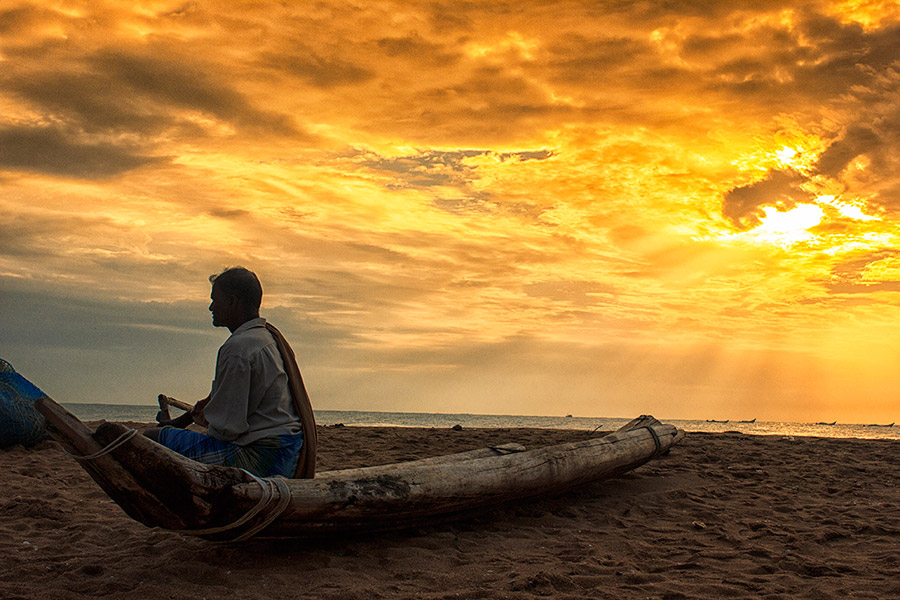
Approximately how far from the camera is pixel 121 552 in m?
4.46

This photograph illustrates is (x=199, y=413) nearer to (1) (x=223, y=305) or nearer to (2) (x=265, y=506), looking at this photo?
(1) (x=223, y=305)

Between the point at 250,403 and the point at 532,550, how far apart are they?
8.18 feet

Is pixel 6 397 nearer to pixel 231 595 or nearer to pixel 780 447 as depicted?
pixel 231 595

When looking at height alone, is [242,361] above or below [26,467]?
above

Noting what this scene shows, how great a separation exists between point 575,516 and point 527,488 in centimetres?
66

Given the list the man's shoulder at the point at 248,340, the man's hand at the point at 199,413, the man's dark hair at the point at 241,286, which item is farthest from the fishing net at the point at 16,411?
the man's shoulder at the point at 248,340

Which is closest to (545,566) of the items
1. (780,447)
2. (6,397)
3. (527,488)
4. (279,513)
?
(527,488)

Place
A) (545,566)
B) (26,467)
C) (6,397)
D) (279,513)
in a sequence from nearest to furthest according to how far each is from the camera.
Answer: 1. (279,513)
2. (545,566)
3. (26,467)
4. (6,397)

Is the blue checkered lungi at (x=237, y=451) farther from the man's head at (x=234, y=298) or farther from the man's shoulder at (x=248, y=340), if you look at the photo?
the man's head at (x=234, y=298)

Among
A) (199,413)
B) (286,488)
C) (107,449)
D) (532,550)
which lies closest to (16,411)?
(199,413)

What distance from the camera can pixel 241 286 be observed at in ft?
14.2

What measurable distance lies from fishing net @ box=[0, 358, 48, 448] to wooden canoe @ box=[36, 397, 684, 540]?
248 inches

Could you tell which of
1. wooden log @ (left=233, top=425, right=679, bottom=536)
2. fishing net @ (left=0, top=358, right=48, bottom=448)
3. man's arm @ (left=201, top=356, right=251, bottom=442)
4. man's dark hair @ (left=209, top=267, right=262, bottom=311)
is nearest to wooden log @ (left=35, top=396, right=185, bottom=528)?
wooden log @ (left=233, top=425, right=679, bottom=536)

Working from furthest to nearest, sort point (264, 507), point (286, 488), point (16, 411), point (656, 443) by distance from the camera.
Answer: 1. point (16, 411)
2. point (656, 443)
3. point (286, 488)
4. point (264, 507)
